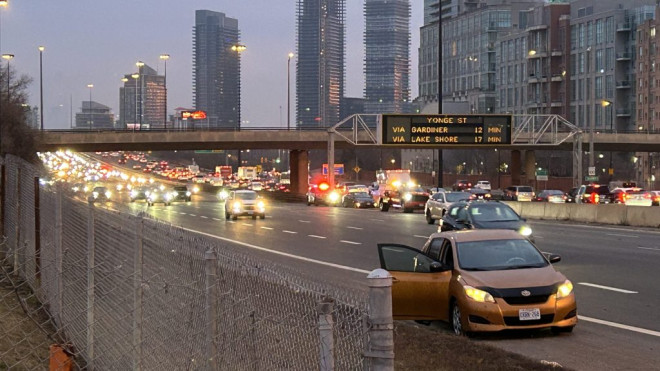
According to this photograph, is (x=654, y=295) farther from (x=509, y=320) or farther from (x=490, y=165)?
(x=490, y=165)

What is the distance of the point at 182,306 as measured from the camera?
24.8ft

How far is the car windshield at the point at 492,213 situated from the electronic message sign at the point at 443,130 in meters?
34.2

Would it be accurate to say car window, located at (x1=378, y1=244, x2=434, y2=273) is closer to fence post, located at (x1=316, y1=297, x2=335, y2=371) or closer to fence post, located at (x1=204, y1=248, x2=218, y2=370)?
fence post, located at (x1=204, y1=248, x2=218, y2=370)

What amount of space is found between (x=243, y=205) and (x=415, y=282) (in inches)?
1411

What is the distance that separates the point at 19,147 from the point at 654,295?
41506 mm

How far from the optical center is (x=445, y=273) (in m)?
14.7

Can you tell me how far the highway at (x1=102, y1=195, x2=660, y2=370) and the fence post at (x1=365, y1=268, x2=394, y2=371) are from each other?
4105 millimetres

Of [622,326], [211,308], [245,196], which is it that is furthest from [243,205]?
[211,308]

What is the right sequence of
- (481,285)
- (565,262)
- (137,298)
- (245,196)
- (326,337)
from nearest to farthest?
1. (326,337)
2. (137,298)
3. (481,285)
4. (565,262)
5. (245,196)

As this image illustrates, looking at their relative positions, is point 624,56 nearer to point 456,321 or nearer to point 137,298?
point 456,321

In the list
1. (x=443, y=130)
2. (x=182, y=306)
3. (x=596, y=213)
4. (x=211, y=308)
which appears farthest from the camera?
(x=443, y=130)

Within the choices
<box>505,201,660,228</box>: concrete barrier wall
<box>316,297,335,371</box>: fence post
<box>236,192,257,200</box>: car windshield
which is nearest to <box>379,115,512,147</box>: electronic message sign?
<box>505,201,660,228</box>: concrete barrier wall

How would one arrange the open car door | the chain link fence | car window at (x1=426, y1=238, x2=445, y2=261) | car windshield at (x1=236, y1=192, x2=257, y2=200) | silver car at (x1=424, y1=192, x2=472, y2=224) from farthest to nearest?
car windshield at (x1=236, y1=192, x2=257, y2=200) < silver car at (x1=424, y1=192, x2=472, y2=224) < car window at (x1=426, y1=238, x2=445, y2=261) < the open car door < the chain link fence

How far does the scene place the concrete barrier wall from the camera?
139 feet
